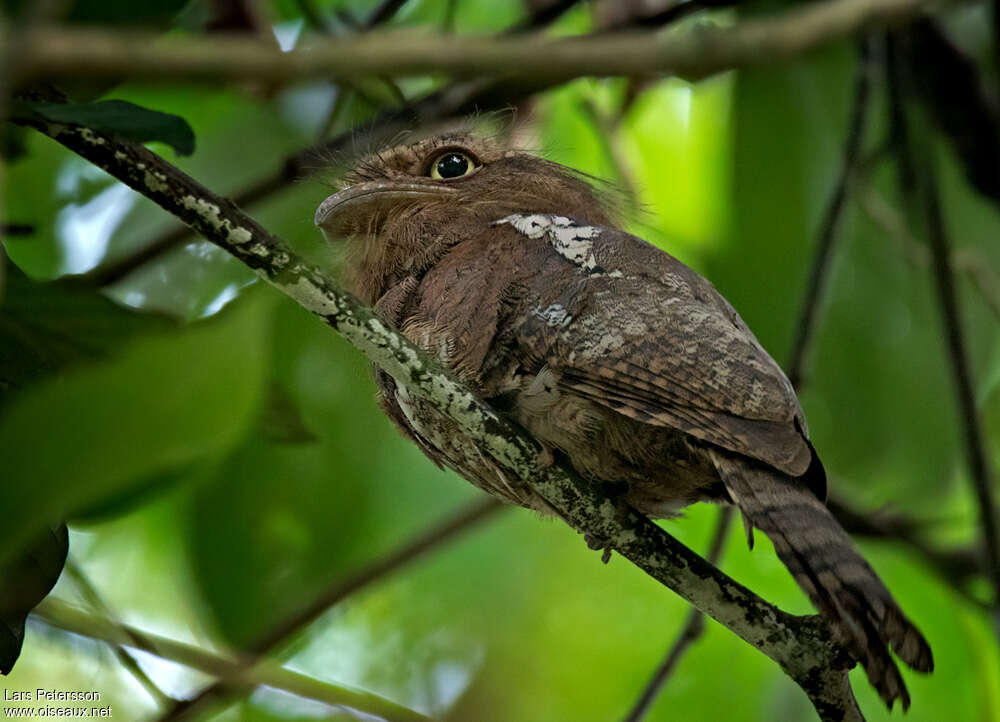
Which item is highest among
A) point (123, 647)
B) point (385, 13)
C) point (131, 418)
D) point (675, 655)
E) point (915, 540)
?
point (385, 13)

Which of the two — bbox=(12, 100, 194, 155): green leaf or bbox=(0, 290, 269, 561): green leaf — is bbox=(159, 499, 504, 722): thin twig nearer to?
bbox=(12, 100, 194, 155): green leaf

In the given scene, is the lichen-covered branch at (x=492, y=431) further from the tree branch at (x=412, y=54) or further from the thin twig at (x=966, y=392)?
the thin twig at (x=966, y=392)

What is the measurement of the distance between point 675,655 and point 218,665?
1286 mm

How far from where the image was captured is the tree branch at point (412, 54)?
876mm

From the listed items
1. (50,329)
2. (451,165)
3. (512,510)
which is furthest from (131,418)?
(512,510)

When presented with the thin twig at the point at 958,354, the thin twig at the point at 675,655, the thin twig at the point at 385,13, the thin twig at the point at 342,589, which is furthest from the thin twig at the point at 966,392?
the thin twig at the point at 385,13

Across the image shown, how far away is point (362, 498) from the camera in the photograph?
10.7ft

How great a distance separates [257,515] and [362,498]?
34 cm

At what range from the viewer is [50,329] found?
6.46 feet

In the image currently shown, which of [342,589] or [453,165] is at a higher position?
[453,165]

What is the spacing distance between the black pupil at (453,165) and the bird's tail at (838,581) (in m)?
1.30

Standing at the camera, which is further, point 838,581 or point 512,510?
point 512,510

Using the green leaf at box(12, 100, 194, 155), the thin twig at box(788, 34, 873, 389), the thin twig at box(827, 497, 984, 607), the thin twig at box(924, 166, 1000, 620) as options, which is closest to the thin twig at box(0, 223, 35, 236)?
the green leaf at box(12, 100, 194, 155)

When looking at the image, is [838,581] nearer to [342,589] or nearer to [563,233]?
[563,233]
